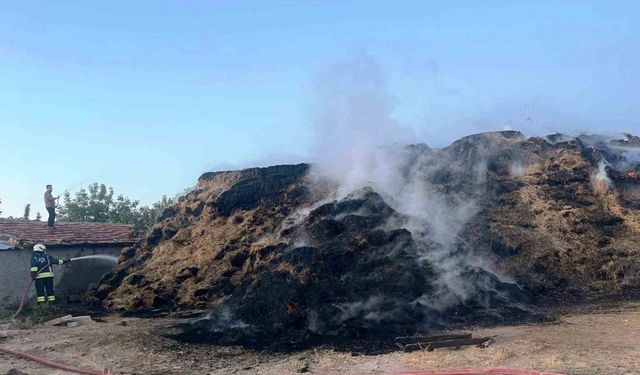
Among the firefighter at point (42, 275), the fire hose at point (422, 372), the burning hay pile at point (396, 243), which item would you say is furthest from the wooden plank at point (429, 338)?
the firefighter at point (42, 275)

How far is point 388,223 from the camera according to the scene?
12438 millimetres

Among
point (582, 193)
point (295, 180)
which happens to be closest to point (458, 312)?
point (582, 193)

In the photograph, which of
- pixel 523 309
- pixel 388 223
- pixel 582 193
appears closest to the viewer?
pixel 523 309

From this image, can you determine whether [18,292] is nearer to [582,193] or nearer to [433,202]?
[433,202]

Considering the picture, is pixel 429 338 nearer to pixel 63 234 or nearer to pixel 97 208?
pixel 63 234

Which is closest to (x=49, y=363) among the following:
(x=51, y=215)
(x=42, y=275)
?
(x=42, y=275)

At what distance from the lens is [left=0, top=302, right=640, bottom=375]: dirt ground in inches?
287

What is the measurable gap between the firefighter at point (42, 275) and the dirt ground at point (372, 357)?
3.12 metres

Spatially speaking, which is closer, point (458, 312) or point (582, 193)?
point (458, 312)

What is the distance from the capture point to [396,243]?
11.6m

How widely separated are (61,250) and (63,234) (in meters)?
1.25

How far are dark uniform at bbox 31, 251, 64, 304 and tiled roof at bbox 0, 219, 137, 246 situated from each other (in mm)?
1090

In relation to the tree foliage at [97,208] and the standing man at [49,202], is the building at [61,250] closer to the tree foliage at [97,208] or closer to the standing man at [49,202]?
the standing man at [49,202]

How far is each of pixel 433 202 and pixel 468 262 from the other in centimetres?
296
